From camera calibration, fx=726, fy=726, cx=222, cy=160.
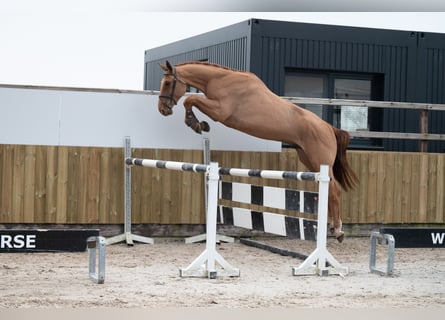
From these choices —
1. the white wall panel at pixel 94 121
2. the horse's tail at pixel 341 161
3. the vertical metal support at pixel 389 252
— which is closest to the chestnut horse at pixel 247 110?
the horse's tail at pixel 341 161

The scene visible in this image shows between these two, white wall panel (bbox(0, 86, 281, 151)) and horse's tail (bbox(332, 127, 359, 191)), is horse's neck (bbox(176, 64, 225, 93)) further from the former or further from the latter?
horse's tail (bbox(332, 127, 359, 191))

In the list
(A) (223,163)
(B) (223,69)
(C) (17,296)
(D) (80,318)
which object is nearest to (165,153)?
(A) (223,163)

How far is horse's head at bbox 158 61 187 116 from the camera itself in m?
7.21

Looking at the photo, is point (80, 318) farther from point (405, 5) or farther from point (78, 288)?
point (78, 288)

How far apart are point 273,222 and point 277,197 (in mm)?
217

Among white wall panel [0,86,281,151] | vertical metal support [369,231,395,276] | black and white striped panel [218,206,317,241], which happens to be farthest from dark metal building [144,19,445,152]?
vertical metal support [369,231,395,276]

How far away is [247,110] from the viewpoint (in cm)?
732

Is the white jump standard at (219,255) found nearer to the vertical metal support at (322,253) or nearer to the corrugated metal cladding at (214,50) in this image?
the vertical metal support at (322,253)

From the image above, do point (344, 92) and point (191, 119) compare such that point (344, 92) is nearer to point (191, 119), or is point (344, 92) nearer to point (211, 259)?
point (191, 119)

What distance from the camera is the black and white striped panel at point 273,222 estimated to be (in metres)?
5.62

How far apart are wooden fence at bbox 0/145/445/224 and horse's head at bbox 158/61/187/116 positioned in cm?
74

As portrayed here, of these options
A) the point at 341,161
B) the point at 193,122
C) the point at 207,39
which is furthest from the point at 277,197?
the point at 207,39

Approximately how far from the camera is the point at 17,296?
4.25 meters

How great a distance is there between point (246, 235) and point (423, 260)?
6.61 feet
